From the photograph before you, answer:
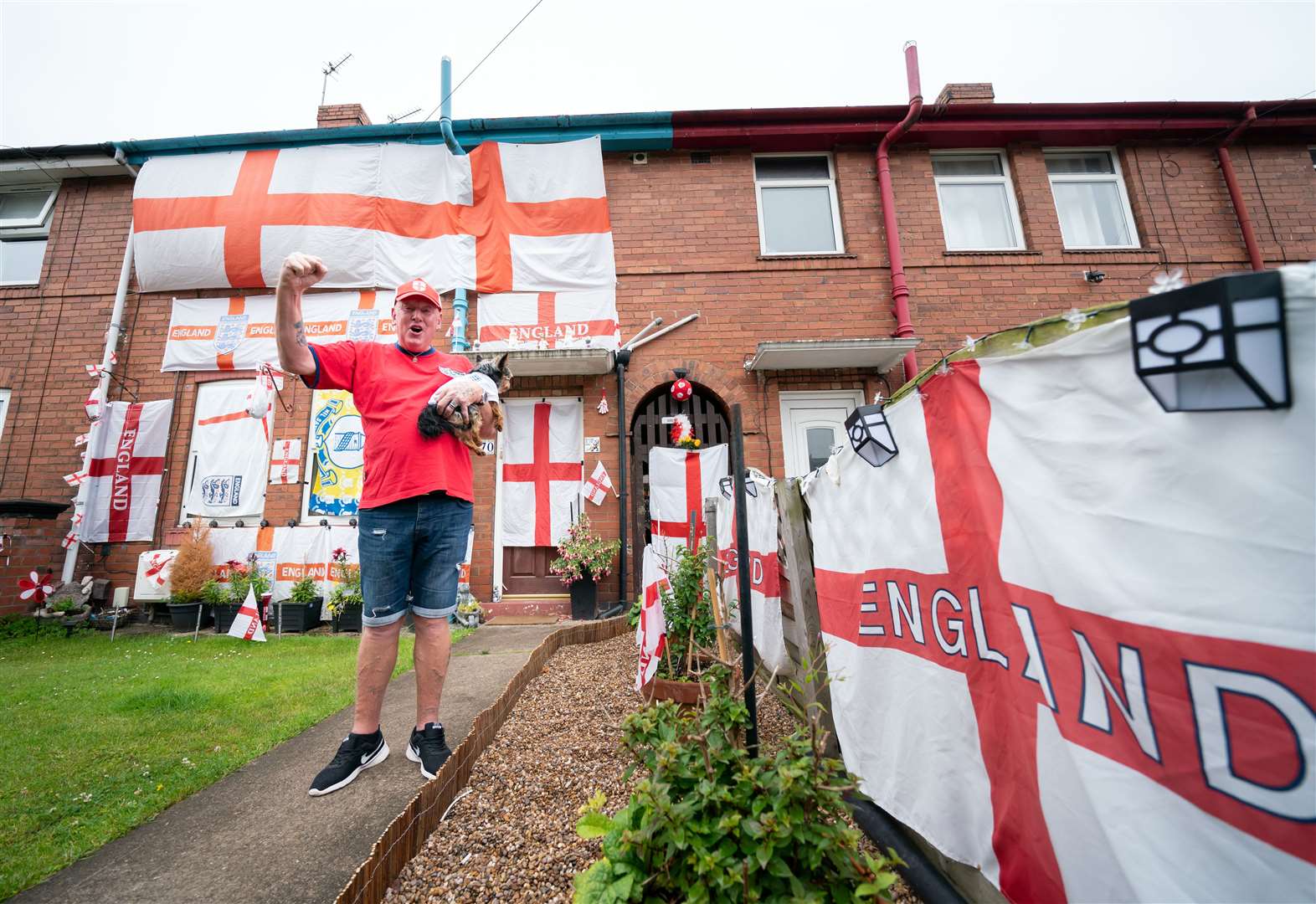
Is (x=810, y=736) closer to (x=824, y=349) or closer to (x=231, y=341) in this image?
(x=824, y=349)

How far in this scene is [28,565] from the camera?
5.88 meters

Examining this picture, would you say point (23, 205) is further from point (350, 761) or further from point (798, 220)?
point (798, 220)

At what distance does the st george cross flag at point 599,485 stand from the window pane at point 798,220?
3719mm

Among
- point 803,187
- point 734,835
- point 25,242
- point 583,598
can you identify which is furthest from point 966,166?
point 25,242

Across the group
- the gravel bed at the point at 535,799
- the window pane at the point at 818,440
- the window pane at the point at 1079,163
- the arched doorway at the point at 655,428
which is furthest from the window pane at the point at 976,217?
the gravel bed at the point at 535,799

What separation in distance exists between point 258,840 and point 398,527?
1042 mm

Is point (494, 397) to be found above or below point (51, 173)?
below

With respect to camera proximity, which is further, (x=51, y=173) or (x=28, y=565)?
(x=51, y=173)

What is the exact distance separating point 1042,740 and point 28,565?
31.8ft

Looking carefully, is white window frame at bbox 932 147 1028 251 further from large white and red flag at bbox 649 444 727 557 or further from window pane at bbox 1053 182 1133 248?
large white and red flag at bbox 649 444 727 557

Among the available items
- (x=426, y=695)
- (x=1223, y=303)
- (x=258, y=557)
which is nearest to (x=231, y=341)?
(x=258, y=557)

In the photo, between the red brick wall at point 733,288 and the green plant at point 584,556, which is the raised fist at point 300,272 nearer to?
the green plant at point 584,556

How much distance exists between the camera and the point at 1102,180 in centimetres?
670

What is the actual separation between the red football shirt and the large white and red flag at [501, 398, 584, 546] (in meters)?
3.93
